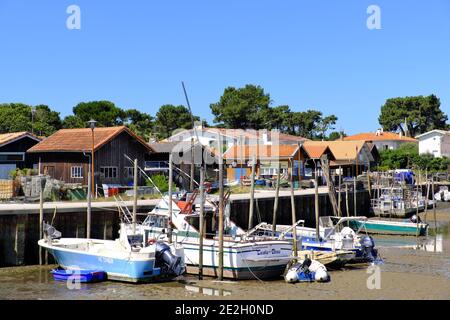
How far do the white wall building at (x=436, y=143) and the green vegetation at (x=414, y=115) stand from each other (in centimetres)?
2293

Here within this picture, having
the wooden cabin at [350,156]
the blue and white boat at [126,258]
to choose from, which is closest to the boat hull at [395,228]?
the blue and white boat at [126,258]

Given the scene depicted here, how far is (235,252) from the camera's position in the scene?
24.1m

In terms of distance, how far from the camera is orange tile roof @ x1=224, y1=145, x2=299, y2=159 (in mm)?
61531

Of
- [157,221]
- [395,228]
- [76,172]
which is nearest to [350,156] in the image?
[395,228]

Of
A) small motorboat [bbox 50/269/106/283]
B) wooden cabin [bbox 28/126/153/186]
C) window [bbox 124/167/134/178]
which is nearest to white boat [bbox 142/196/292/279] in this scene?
small motorboat [bbox 50/269/106/283]

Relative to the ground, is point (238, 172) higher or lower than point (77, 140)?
lower

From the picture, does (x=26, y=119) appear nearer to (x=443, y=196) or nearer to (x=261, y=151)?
(x=261, y=151)

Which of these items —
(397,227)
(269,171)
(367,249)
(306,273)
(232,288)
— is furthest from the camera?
(269,171)

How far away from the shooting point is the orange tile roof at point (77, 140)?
43.8 meters

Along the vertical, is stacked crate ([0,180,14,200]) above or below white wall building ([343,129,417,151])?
below

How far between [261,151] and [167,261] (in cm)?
4132

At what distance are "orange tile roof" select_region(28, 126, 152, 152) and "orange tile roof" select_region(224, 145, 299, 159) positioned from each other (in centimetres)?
1766

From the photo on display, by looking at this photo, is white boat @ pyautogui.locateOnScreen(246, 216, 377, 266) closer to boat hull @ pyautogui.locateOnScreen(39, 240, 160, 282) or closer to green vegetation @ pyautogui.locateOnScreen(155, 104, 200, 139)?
boat hull @ pyautogui.locateOnScreen(39, 240, 160, 282)

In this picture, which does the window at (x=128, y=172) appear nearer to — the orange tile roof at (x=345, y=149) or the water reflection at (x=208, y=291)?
the water reflection at (x=208, y=291)
